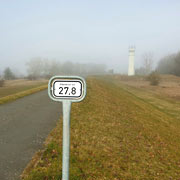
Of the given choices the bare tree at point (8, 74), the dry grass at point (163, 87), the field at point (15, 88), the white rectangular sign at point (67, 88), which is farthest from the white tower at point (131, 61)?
the white rectangular sign at point (67, 88)

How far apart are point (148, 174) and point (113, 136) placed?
2.17m

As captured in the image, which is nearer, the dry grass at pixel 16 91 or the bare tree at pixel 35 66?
the dry grass at pixel 16 91

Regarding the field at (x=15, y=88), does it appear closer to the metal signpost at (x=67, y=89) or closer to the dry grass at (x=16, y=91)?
the dry grass at (x=16, y=91)

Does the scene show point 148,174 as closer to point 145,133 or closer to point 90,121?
point 145,133

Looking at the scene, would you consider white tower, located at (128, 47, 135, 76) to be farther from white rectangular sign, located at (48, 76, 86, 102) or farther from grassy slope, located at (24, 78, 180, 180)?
white rectangular sign, located at (48, 76, 86, 102)

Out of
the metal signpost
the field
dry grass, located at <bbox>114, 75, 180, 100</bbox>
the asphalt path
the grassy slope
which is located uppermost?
the metal signpost

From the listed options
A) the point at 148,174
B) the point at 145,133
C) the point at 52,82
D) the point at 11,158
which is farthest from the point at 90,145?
the point at 52,82

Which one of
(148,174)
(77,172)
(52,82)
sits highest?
(52,82)

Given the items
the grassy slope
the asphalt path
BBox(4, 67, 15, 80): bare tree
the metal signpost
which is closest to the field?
the asphalt path

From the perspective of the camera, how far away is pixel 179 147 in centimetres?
613

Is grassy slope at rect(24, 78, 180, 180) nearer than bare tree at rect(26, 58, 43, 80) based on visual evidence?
Yes

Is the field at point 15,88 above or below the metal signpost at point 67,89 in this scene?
below

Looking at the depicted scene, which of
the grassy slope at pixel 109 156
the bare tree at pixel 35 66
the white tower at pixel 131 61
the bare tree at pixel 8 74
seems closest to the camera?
the grassy slope at pixel 109 156

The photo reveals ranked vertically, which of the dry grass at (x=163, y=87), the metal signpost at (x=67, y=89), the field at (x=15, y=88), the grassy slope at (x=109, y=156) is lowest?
the dry grass at (x=163, y=87)
